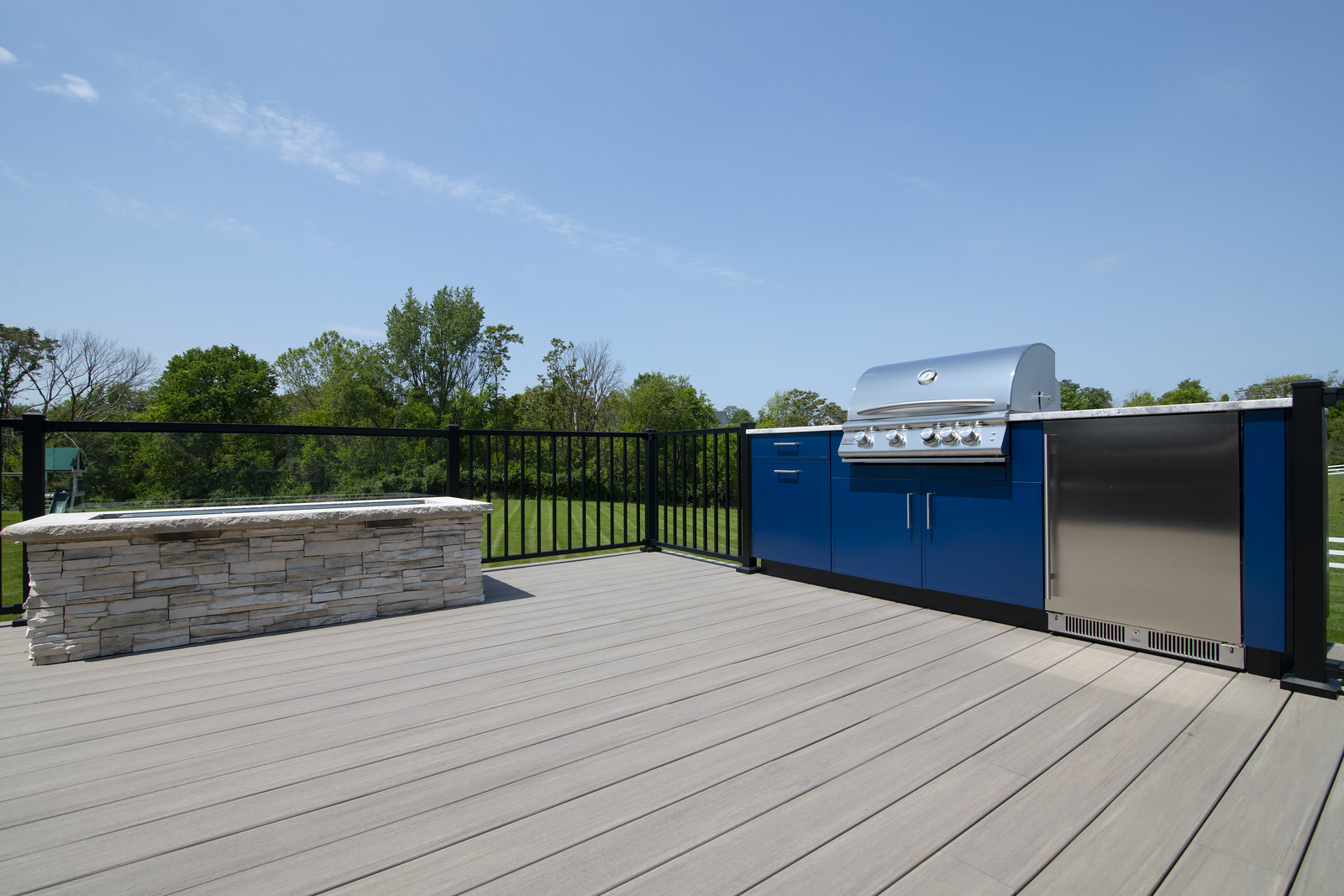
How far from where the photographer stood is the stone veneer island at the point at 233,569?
2156 mm

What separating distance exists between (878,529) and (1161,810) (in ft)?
6.10

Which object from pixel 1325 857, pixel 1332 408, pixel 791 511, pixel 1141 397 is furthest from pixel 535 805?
pixel 1141 397

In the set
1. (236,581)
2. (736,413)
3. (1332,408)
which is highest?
(736,413)

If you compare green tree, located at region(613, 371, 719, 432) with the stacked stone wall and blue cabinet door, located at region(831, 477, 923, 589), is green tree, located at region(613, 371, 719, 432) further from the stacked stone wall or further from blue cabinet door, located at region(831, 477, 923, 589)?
the stacked stone wall

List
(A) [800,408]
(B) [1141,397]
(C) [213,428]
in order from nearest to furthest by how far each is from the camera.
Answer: (C) [213,428], (A) [800,408], (B) [1141,397]

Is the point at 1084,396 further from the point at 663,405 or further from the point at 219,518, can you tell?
the point at 219,518

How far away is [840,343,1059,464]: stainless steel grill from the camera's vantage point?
100 inches

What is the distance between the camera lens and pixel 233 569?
8.11ft

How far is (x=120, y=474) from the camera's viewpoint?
4.31 metres

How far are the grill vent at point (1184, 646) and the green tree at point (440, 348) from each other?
27.0m

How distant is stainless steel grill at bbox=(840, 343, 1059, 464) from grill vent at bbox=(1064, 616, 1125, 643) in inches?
28.5

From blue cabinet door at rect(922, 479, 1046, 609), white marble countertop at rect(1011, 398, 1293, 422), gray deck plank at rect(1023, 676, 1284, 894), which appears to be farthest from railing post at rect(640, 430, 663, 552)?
gray deck plank at rect(1023, 676, 1284, 894)

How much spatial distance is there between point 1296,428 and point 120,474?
6.67 meters

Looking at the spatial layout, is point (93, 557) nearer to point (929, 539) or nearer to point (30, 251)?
point (929, 539)
